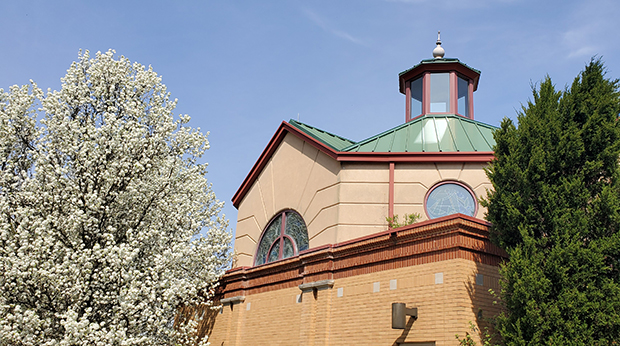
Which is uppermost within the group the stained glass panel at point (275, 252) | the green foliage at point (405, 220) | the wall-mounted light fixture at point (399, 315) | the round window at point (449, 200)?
the round window at point (449, 200)

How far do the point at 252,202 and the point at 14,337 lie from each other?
978 centimetres

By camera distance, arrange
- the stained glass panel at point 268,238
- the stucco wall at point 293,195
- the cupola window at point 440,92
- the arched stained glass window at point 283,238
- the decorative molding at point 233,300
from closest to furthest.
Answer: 1. the stucco wall at point 293,195
2. the arched stained glass window at point 283,238
3. the decorative molding at point 233,300
4. the stained glass panel at point 268,238
5. the cupola window at point 440,92

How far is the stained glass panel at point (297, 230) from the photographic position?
1817 centimetres

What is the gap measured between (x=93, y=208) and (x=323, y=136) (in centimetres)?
817

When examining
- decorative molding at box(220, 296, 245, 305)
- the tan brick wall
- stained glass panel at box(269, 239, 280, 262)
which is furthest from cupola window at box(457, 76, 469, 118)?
decorative molding at box(220, 296, 245, 305)

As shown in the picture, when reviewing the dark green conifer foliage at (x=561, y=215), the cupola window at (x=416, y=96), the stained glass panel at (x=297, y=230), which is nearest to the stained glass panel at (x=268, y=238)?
the stained glass panel at (x=297, y=230)

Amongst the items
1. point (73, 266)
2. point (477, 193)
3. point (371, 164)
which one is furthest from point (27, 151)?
point (477, 193)

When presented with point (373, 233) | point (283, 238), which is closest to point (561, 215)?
point (373, 233)

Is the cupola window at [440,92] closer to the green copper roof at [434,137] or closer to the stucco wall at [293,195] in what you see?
the green copper roof at [434,137]

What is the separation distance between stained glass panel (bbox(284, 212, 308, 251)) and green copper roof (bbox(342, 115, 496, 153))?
272 cm

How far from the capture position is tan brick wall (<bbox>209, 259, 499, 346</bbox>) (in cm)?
1159

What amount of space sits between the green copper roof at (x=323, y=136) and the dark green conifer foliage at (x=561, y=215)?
8083 millimetres

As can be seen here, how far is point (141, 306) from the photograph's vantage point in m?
14.2

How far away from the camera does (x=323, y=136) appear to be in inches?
790
